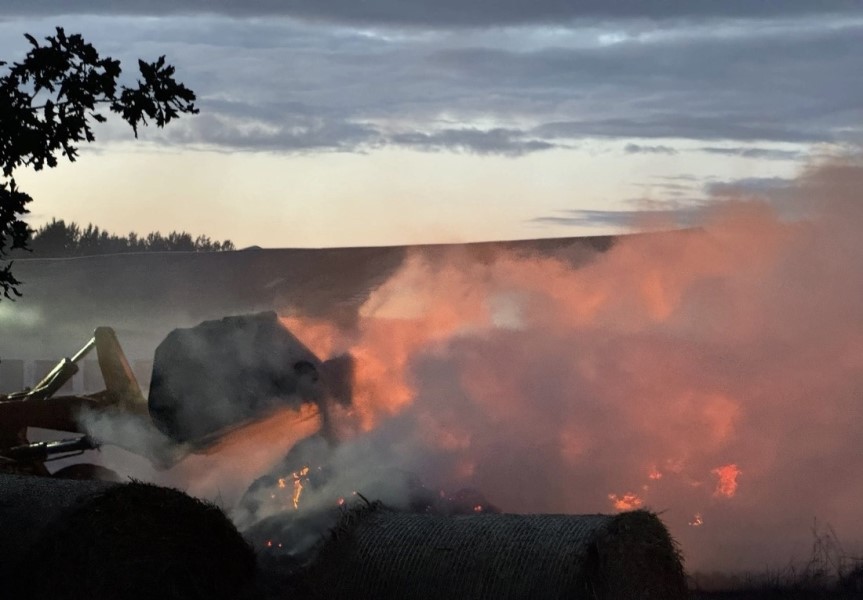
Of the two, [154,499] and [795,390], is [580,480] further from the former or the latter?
[154,499]

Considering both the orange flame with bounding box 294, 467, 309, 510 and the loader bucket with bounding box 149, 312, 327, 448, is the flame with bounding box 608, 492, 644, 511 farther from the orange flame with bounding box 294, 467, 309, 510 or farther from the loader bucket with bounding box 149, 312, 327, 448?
A: the loader bucket with bounding box 149, 312, 327, 448

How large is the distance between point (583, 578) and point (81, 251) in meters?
78.3

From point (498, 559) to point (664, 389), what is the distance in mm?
8380

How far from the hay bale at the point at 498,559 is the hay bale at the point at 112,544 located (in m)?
0.99

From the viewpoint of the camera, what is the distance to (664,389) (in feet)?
62.2

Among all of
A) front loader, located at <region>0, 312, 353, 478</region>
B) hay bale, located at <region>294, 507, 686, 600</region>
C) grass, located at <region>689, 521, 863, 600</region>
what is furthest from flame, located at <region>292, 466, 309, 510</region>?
grass, located at <region>689, 521, 863, 600</region>

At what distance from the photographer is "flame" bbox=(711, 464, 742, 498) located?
57.5 ft

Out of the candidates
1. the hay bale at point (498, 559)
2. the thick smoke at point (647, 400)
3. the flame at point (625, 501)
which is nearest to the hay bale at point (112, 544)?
the hay bale at point (498, 559)

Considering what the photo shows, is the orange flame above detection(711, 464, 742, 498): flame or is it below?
above

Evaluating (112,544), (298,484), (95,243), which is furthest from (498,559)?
(95,243)

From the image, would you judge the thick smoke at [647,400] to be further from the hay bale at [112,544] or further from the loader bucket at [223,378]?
the hay bale at [112,544]

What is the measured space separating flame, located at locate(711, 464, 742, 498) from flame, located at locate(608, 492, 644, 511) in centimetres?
102

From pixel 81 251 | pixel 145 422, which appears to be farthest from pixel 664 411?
pixel 81 251

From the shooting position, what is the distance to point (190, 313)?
163 ft
